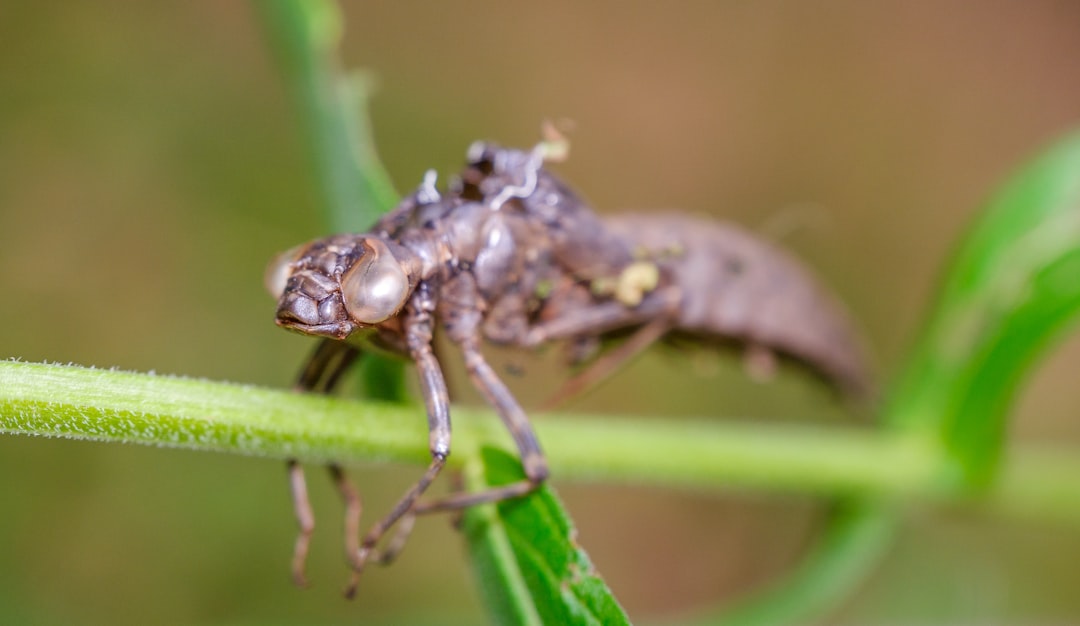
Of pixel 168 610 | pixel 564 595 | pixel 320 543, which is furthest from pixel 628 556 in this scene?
pixel 564 595

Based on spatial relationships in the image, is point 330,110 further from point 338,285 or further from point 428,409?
Result: point 428,409

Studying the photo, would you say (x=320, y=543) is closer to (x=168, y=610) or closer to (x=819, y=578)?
(x=168, y=610)

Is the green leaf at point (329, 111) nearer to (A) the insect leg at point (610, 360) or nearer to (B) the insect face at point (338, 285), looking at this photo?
(B) the insect face at point (338, 285)

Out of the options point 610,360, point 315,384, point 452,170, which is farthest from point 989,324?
point 452,170

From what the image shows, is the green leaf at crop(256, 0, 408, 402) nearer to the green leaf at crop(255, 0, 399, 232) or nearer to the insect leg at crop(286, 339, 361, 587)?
the green leaf at crop(255, 0, 399, 232)

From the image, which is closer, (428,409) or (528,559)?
(528,559)

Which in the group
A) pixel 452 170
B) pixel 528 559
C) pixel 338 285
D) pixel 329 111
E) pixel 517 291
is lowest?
pixel 528 559
